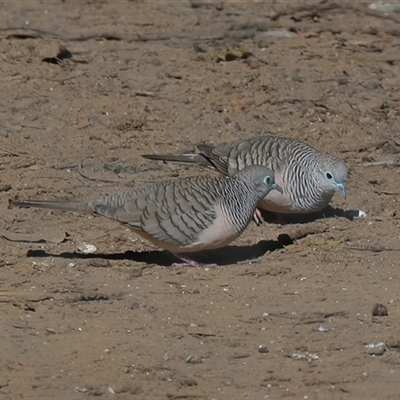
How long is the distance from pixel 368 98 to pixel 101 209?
3758 mm

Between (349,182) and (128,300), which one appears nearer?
(128,300)

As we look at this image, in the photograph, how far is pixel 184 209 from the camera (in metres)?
6.98

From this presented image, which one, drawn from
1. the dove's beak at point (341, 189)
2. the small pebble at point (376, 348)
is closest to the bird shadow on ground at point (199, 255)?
the dove's beak at point (341, 189)

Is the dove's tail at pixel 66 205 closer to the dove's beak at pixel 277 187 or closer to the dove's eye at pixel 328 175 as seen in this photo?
the dove's beak at pixel 277 187

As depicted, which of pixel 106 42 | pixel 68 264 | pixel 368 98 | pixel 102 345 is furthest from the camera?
pixel 106 42

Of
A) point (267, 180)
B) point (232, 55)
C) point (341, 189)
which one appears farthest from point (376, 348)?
point (232, 55)

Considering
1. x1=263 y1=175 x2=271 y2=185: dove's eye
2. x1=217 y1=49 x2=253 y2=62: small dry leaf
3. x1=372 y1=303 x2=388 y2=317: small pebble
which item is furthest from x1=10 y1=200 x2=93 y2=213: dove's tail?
x1=217 y1=49 x2=253 y2=62: small dry leaf

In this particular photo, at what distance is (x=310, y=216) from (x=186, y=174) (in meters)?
1.07

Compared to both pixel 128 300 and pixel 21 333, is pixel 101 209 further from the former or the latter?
pixel 21 333

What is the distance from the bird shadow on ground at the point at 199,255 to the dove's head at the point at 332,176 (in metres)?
0.56

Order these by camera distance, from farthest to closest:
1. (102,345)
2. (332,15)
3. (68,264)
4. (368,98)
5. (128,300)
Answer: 1. (332,15)
2. (368,98)
3. (68,264)
4. (128,300)
5. (102,345)

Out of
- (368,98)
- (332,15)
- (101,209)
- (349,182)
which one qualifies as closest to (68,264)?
(101,209)

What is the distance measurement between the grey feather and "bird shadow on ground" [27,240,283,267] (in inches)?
11.7

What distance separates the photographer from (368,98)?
9.94m
